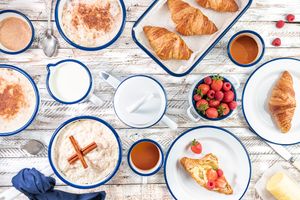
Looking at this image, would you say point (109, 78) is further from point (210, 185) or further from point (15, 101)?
point (210, 185)

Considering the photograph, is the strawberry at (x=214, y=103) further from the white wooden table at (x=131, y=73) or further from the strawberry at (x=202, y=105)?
the white wooden table at (x=131, y=73)

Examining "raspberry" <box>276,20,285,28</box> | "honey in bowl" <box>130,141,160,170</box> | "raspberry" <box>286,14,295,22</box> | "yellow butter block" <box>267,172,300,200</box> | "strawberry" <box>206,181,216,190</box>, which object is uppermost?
"raspberry" <box>286,14,295,22</box>

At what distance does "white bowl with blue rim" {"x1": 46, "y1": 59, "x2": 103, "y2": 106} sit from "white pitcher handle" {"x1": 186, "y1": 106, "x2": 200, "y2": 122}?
0.42 m

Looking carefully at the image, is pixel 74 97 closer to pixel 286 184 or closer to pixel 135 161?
pixel 135 161

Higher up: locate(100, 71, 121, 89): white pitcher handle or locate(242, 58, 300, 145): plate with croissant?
locate(100, 71, 121, 89): white pitcher handle

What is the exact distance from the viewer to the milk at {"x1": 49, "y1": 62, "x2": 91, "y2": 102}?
170 cm

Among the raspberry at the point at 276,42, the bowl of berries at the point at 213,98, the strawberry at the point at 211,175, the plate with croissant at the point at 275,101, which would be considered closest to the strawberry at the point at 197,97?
the bowl of berries at the point at 213,98

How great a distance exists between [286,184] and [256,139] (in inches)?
8.9

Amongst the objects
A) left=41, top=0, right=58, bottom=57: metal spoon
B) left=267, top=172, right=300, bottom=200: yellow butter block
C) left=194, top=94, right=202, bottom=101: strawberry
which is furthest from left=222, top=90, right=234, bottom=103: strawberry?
left=41, top=0, right=58, bottom=57: metal spoon

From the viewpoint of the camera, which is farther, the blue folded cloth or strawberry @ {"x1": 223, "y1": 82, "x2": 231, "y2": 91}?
strawberry @ {"x1": 223, "y1": 82, "x2": 231, "y2": 91}

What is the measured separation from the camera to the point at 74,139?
1.68 meters

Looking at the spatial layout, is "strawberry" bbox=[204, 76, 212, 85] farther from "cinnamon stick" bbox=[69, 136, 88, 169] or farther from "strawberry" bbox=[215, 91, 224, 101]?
"cinnamon stick" bbox=[69, 136, 88, 169]

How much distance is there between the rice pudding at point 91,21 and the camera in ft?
5.65

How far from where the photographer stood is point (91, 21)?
173 cm
